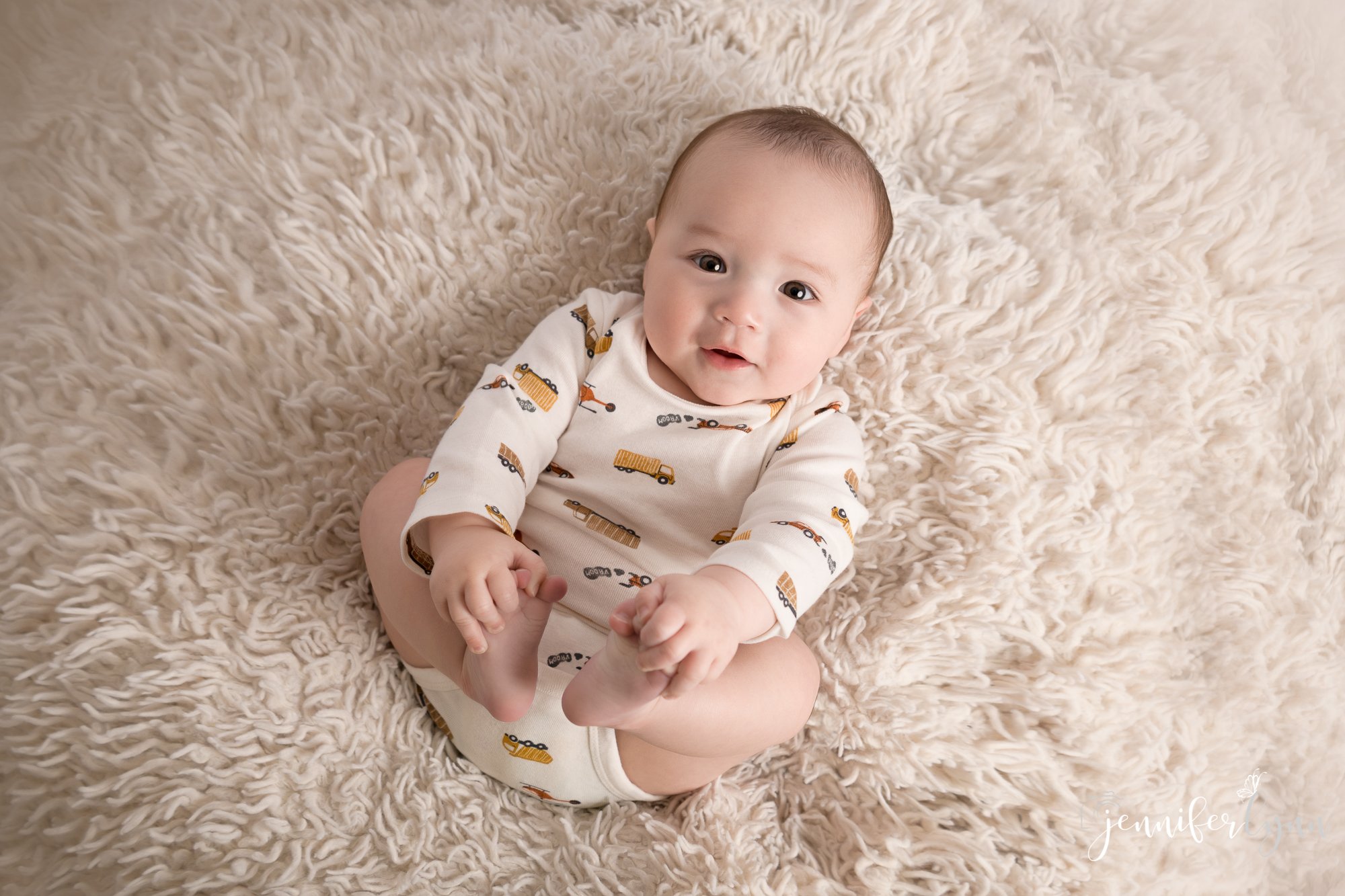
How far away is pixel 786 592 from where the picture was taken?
3.12 ft

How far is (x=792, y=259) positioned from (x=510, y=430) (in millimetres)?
394

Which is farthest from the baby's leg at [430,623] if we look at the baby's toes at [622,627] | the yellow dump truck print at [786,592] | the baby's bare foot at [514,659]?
the yellow dump truck print at [786,592]

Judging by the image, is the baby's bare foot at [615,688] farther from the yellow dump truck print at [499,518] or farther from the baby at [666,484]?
the yellow dump truck print at [499,518]

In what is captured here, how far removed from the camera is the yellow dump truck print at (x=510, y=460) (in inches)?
41.3

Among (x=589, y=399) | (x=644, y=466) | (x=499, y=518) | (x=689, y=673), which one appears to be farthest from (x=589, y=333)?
(x=689, y=673)

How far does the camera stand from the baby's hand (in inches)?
31.9

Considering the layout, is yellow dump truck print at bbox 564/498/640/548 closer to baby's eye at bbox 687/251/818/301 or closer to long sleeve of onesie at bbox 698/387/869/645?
long sleeve of onesie at bbox 698/387/869/645

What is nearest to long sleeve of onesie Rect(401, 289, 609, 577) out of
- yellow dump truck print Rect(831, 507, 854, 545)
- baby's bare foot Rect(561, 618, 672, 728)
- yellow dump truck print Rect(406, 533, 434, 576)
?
yellow dump truck print Rect(406, 533, 434, 576)

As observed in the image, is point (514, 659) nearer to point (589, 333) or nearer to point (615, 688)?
point (615, 688)

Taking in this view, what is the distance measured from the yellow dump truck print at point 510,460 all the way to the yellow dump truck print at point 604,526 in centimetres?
9

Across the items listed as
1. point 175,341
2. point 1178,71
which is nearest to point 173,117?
point 175,341

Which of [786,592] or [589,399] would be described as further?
[589,399]

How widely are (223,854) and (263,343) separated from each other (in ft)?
1.94

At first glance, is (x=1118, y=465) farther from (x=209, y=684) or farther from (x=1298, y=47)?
(x=209, y=684)
